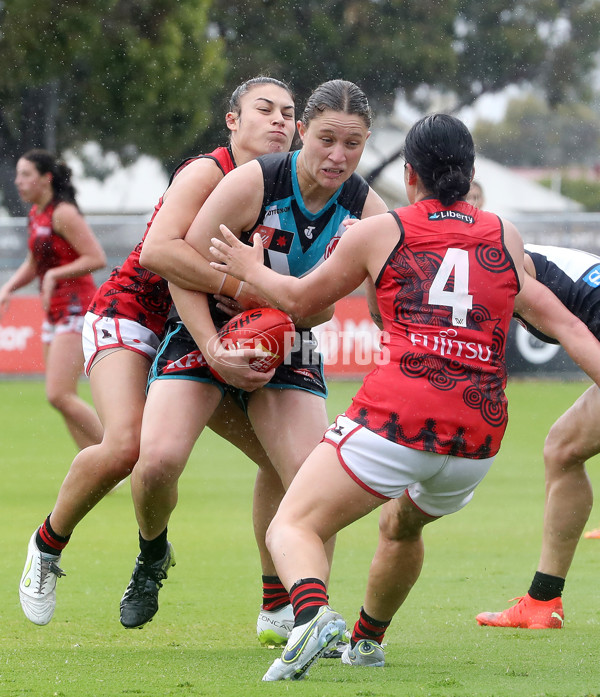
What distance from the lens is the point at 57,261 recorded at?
8953 millimetres

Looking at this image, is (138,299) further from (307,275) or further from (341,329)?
(341,329)

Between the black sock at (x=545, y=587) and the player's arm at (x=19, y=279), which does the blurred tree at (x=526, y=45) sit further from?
the black sock at (x=545, y=587)

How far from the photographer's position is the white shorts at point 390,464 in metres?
3.81

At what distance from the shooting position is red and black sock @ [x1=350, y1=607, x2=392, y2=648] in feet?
14.6

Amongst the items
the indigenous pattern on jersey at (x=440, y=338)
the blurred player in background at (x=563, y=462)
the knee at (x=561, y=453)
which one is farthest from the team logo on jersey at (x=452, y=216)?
the knee at (x=561, y=453)

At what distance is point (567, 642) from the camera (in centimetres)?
486

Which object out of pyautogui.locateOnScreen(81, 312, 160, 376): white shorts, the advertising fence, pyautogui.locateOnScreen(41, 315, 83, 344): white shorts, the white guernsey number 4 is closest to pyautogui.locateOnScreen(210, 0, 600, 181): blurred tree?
the advertising fence

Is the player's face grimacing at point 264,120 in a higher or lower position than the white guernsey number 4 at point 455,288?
higher

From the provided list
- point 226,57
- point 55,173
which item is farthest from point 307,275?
point 226,57

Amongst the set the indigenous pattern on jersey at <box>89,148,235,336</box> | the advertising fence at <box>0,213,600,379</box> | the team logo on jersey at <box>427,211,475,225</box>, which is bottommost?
the advertising fence at <box>0,213,600,379</box>

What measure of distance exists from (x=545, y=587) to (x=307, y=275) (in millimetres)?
2261

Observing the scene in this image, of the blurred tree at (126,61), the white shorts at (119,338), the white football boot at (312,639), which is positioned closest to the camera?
the white football boot at (312,639)

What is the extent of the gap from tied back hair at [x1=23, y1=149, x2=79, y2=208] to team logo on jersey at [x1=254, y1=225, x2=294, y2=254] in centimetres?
434

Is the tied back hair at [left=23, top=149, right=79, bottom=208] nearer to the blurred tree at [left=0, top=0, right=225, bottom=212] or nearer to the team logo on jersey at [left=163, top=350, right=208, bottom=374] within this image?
the team logo on jersey at [left=163, top=350, right=208, bottom=374]
